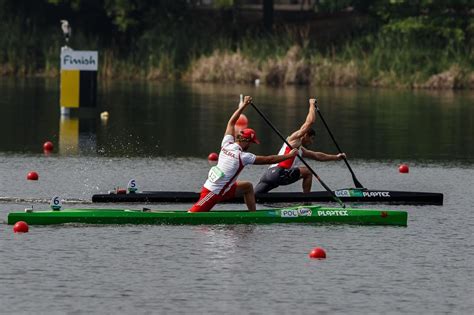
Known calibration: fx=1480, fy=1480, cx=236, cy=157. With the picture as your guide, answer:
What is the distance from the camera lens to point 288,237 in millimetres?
22156

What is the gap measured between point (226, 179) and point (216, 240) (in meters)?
1.81

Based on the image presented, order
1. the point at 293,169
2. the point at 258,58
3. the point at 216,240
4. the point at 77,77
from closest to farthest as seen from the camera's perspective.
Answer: the point at 216,240
the point at 293,169
the point at 77,77
the point at 258,58

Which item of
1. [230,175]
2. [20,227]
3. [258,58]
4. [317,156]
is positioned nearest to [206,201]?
[230,175]

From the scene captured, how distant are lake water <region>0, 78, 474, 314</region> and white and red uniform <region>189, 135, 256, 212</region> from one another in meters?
0.55

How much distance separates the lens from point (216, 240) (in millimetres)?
21672

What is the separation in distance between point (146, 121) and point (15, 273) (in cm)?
2505

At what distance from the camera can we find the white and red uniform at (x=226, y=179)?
23.1 metres

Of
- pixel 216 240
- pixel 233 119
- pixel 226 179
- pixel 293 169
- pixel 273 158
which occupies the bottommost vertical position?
pixel 216 240

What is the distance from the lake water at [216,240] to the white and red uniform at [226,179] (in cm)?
55

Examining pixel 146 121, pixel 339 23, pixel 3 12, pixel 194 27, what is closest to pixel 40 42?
pixel 3 12

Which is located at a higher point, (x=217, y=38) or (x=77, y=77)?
(x=217, y=38)

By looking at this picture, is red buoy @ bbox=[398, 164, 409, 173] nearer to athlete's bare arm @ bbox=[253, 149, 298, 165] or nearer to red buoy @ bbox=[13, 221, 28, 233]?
athlete's bare arm @ bbox=[253, 149, 298, 165]

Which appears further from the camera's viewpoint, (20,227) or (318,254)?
(20,227)

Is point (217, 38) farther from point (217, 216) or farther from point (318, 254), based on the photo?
point (318, 254)
